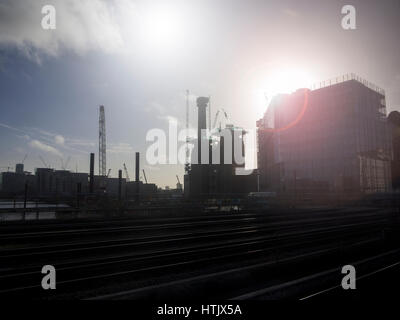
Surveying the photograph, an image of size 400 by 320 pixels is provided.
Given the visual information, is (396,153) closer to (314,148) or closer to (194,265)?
(194,265)

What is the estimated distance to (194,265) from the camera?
12055 millimetres

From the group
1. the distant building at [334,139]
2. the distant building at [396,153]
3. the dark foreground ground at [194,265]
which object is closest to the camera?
the dark foreground ground at [194,265]

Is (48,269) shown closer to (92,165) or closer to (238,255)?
(238,255)

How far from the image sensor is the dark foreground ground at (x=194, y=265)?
8.58 metres

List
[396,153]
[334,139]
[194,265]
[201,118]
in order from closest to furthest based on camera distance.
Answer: [194,265]
[396,153]
[334,139]
[201,118]

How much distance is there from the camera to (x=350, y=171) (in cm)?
7669

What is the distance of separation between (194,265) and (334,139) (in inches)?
3143

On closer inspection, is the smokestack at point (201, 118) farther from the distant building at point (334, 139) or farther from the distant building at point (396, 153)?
the distant building at point (396, 153)

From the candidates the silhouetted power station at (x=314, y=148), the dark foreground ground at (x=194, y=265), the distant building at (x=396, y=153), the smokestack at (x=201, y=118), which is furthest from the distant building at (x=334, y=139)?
the dark foreground ground at (x=194, y=265)

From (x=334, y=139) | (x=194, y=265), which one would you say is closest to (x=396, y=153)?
(x=194, y=265)

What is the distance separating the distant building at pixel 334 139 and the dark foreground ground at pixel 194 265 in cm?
5593

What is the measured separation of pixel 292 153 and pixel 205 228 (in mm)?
77166

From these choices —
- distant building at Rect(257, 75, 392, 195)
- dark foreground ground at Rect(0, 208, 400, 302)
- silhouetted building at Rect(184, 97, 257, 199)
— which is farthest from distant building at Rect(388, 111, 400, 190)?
silhouetted building at Rect(184, 97, 257, 199)

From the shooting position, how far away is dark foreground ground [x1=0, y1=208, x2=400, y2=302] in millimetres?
8578
